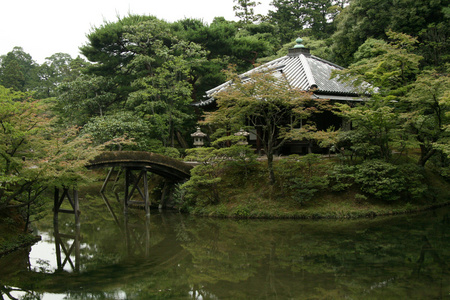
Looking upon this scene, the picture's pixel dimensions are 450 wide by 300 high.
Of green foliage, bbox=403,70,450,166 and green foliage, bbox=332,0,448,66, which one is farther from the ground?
green foliage, bbox=332,0,448,66

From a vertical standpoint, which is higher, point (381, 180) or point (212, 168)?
point (212, 168)

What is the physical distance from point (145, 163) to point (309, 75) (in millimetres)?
9975

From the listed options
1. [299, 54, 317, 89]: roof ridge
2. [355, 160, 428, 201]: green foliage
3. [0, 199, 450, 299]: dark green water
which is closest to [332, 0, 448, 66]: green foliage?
[299, 54, 317, 89]: roof ridge

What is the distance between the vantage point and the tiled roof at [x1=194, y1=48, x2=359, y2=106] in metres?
18.9

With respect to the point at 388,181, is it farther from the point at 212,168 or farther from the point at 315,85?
the point at 212,168

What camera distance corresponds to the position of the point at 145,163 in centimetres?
1673

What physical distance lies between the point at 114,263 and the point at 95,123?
12.3 m

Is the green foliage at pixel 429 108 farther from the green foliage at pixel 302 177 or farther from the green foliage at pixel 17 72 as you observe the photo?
the green foliage at pixel 17 72

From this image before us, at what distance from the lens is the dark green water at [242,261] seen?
7945 mm

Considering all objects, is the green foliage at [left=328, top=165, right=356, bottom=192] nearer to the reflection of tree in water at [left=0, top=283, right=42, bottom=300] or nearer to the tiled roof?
the tiled roof

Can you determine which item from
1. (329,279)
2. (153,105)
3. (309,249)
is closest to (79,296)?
(329,279)

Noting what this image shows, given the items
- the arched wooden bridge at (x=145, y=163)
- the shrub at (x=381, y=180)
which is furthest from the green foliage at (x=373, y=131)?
the arched wooden bridge at (x=145, y=163)

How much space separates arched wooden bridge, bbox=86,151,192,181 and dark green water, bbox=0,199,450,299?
2.76 m

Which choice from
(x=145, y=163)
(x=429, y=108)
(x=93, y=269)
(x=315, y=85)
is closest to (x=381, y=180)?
(x=429, y=108)
